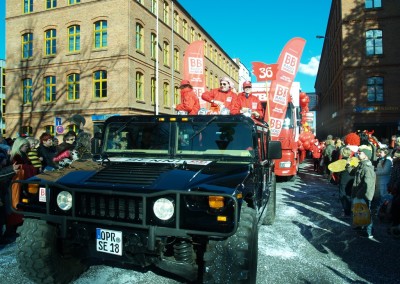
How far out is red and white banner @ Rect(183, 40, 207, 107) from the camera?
41.1 feet

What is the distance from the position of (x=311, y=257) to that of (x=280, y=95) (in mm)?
7363

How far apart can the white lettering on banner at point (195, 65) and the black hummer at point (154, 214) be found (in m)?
8.90

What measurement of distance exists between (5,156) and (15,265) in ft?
6.83

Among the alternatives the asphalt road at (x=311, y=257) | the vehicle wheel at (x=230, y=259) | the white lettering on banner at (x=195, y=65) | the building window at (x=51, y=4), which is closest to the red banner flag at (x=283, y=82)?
the white lettering on banner at (x=195, y=65)

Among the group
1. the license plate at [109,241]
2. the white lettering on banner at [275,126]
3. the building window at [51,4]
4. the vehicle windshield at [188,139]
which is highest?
the building window at [51,4]

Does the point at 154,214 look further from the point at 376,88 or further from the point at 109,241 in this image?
the point at 376,88

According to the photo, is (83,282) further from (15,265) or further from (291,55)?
(291,55)

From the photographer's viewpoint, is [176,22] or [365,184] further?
[176,22]

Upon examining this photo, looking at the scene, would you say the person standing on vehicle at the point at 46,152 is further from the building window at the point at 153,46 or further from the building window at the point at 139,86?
the building window at the point at 153,46

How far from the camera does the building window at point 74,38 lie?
22578 mm

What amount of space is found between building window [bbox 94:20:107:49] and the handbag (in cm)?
2026

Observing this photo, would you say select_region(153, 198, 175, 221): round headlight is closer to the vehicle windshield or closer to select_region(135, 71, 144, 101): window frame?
the vehicle windshield

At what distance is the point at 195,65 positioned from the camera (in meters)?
12.8

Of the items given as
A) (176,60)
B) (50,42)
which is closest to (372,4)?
(176,60)
